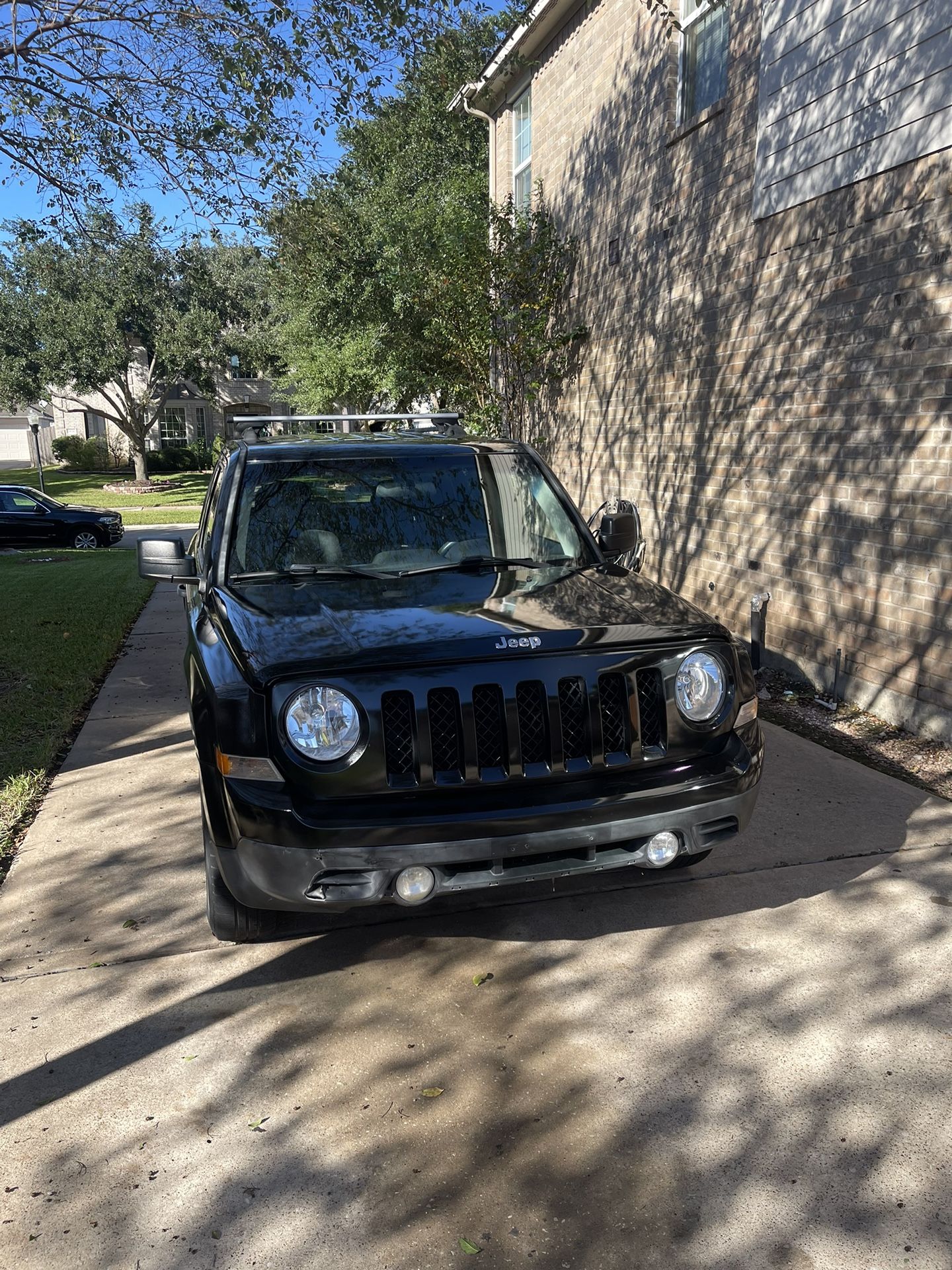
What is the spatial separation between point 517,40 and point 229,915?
41.5ft

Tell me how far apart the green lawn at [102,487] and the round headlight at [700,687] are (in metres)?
26.8

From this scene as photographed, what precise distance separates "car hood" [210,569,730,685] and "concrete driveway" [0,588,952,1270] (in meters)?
1.18

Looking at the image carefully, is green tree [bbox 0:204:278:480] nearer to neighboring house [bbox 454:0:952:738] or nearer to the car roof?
neighboring house [bbox 454:0:952:738]

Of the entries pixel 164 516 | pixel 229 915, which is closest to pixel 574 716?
pixel 229 915

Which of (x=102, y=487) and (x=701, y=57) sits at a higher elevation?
(x=701, y=57)

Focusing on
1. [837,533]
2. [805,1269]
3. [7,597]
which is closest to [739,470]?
[837,533]

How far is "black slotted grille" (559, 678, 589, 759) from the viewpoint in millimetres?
3166

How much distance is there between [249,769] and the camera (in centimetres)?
298

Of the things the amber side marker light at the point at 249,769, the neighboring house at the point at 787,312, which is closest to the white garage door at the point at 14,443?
the neighboring house at the point at 787,312

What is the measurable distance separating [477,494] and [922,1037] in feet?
9.04

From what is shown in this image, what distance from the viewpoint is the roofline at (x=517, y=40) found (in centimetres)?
1115

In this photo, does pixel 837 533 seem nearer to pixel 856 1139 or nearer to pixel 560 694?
pixel 560 694

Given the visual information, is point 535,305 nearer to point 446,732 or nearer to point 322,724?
point 446,732

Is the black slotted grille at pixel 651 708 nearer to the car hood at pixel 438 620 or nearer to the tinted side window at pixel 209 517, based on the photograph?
the car hood at pixel 438 620
